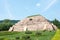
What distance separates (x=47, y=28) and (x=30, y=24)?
5158 mm

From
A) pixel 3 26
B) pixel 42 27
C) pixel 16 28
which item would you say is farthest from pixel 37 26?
pixel 3 26

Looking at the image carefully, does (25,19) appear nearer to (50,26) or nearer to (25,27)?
(25,27)

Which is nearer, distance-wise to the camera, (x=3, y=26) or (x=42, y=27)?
(x=42, y=27)

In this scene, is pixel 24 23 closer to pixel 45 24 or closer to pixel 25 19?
pixel 25 19

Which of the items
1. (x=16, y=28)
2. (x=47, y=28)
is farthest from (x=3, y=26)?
(x=47, y=28)

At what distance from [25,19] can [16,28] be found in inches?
142

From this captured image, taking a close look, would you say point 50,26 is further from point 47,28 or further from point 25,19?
point 25,19

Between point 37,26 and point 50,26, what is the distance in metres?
3.62

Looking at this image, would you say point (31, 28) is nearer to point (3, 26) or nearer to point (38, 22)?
point (38, 22)

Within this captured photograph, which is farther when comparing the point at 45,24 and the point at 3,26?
the point at 3,26

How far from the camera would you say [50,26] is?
6406 cm

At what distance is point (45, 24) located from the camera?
64.8 m

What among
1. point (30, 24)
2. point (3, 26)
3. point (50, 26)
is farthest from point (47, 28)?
point (3, 26)

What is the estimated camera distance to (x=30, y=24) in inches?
2618
